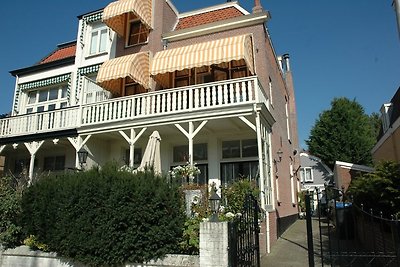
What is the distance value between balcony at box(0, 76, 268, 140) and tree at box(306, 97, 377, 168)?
98.8 ft

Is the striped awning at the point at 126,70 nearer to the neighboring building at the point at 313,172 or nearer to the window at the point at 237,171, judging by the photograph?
the window at the point at 237,171

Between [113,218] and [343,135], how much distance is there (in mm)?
39421

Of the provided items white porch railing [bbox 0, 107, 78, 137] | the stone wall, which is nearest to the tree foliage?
the stone wall

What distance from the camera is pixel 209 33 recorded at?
59.8 feet

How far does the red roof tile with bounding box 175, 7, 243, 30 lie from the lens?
1901cm

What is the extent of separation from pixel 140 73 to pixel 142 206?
35.1ft

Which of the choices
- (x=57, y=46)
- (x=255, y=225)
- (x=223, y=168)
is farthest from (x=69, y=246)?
(x=57, y=46)

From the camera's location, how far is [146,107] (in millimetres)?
15812

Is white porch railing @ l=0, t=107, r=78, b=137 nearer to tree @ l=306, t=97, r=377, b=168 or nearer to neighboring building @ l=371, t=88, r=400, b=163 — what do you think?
neighboring building @ l=371, t=88, r=400, b=163

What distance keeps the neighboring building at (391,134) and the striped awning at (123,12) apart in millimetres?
14274

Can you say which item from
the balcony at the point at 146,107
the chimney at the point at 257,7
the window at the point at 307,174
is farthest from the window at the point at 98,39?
the window at the point at 307,174

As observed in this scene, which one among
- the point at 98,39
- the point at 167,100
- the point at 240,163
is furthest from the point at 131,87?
the point at 240,163

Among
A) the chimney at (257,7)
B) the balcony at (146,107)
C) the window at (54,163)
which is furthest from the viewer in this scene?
the window at (54,163)

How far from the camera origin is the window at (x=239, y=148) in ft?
51.9
